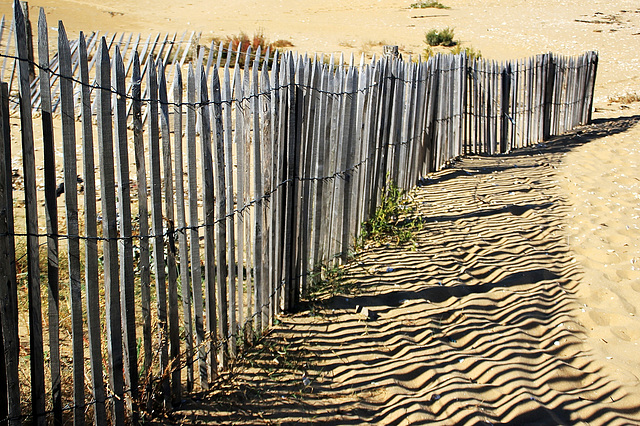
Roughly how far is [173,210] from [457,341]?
7.07 feet

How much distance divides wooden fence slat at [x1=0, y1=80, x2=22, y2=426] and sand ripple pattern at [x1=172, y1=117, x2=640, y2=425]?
958 mm

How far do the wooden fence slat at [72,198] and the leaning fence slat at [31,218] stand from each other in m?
0.12

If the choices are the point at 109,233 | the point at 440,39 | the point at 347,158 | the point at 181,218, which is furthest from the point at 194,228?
the point at 440,39

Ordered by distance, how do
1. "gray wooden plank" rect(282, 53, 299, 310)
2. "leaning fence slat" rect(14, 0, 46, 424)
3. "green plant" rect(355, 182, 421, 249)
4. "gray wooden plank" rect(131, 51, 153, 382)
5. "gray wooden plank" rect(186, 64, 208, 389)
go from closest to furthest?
"leaning fence slat" rect(14, 0, 46, 424) → "gray wooden plank" rect(131, 51, 153, 382) → "gray wooden plank" rect(186, 64, 208, 389) → "gray wooden plank" rect(282, 53, 299, 310) → "green plant" rect(355, 182, 421, 249)

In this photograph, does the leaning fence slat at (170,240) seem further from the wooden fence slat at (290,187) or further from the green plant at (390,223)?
the green plant at (390,223)

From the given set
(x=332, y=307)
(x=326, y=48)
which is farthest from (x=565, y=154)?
(x=326, y=48)

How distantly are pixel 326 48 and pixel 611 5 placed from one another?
1952cm

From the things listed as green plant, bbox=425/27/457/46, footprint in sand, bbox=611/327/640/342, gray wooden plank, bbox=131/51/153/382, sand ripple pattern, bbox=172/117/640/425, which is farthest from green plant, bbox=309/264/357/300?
green plant, bbox=425/27/457/46

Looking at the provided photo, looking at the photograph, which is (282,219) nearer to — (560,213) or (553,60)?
(560,213)

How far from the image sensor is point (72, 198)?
7.59ft

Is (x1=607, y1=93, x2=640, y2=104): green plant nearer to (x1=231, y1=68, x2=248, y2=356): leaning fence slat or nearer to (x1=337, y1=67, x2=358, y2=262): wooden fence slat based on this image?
(x1=337, y1=67, x2=358, y2=262): wooden fence slat

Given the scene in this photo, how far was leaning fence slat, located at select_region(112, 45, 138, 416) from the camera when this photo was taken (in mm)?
2410

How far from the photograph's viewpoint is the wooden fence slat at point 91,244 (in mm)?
2264

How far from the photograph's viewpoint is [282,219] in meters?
4.02
